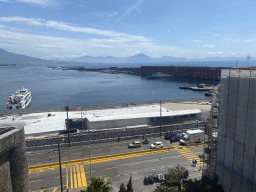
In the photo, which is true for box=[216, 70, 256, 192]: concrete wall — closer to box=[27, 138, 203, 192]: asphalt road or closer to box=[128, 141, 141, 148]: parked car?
box=[27, 138, 203, 192]: asphalt road

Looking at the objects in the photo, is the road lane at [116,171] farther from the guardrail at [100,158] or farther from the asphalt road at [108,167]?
the guardrail at [100,158]

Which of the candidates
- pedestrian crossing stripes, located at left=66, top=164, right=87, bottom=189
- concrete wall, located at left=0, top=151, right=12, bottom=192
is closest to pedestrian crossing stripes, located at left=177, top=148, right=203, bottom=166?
pedestrian crossing stripes, located at left=66, top=164, right=87, bottom=189

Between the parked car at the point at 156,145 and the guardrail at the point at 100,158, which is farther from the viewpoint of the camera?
the parked car at the point at 156,145

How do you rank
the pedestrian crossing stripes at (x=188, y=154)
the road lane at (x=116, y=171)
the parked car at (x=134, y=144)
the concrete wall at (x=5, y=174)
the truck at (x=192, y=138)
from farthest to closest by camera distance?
the truck at (x=192, y=138)
the parked car at (x=134, y=144)
the pedestrian crossing stripes at (x=188, y=154)
the road lane at (x=116, y=171)
the concrete wall at (x=5, y=174)

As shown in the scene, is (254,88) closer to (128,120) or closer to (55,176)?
(55,176)

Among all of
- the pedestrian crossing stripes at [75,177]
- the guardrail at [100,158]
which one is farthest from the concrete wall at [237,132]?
the pedestrian crossing stripes at [75,177]

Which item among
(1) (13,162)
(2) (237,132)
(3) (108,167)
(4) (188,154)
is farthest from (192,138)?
(1) (13,162)

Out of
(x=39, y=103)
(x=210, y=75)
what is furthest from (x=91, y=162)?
(x=210, y=75)
